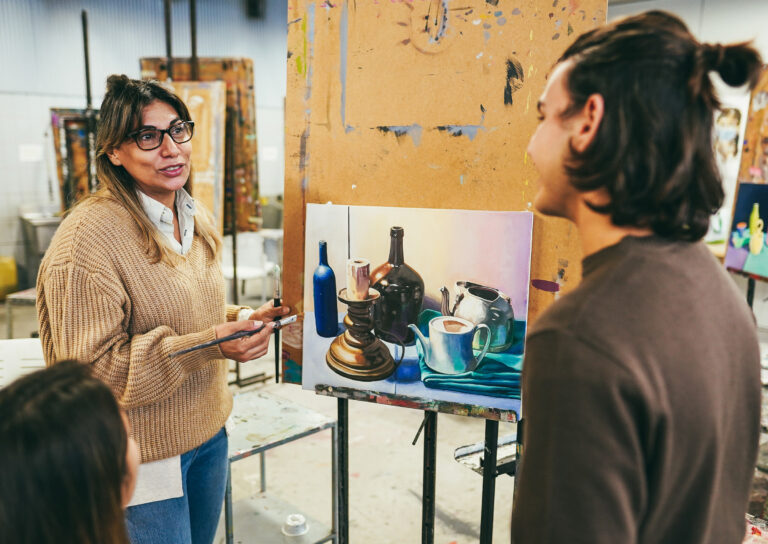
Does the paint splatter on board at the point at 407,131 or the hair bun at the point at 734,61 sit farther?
the paint splatter on board at the point at 407,131

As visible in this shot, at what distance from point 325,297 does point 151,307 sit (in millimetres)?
372

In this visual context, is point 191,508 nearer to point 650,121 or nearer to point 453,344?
point 453,344

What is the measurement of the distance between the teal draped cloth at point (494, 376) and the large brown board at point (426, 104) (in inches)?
3.8

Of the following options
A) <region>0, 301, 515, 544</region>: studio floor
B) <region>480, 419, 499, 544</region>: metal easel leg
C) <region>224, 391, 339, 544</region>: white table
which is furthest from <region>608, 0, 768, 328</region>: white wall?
<region>480, 419, 499, 544</region>: metal easel leg

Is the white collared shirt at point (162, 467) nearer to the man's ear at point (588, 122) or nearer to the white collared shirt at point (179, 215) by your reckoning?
the white collared shirt at point (179, 215)

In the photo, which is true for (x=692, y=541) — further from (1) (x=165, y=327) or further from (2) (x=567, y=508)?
(1) (x=165, y=327)

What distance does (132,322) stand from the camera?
1.22 m

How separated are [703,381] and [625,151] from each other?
0.27 metres

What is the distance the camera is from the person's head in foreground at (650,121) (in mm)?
666

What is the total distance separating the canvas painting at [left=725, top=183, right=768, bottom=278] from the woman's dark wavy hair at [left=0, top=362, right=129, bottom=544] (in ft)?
9.58

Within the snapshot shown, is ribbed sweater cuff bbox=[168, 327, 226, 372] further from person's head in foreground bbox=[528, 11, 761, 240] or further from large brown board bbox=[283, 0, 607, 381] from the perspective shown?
person's head in foreground bbox=[528, 11, 761, 240]

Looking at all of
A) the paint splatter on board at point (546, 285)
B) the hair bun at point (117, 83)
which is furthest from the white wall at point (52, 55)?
the paint splatter on board at point (546, 285)

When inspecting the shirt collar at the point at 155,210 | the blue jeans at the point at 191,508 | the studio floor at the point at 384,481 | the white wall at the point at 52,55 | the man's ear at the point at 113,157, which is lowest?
the studio floor at the point at 384,481

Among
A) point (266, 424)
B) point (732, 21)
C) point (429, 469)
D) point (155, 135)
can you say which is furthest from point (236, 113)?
point (732, 21)
